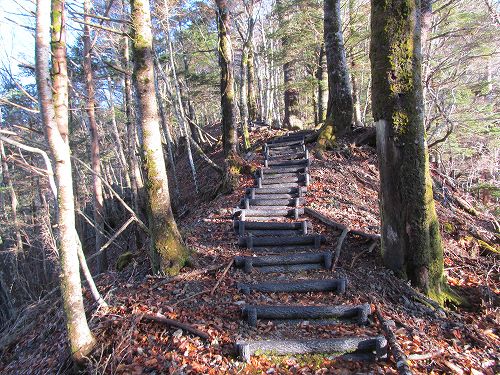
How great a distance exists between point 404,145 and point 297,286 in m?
2.67

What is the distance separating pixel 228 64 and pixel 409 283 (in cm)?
773

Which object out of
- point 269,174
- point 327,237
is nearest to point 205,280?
point 327,237

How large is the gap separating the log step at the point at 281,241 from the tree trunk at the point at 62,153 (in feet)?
10.4

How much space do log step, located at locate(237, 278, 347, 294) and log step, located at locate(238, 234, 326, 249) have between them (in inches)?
51.9

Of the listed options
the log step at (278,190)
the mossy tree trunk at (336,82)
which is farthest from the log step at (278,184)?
the mossy tree trunk at (336,82)

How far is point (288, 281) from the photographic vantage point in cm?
508

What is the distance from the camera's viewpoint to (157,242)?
5.15m

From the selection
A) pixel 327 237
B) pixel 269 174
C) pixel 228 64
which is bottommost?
pixel 327 237

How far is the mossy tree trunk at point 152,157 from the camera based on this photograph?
489cm

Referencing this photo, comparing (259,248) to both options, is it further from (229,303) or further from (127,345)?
(127,345)

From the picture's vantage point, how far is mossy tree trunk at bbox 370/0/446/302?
4633 mm

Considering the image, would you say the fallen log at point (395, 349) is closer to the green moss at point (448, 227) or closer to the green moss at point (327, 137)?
the green moss at point (448, 227)

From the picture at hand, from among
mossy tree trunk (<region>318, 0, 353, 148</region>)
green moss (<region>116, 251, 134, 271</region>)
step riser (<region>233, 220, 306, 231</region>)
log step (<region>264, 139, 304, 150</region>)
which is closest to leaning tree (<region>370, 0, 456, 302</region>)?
step riser (<region>233, 220, 306, 231</region>)

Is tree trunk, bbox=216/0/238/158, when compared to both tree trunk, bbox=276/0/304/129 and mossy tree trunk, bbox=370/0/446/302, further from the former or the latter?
tree trunk, bbox=276/0/304/129
